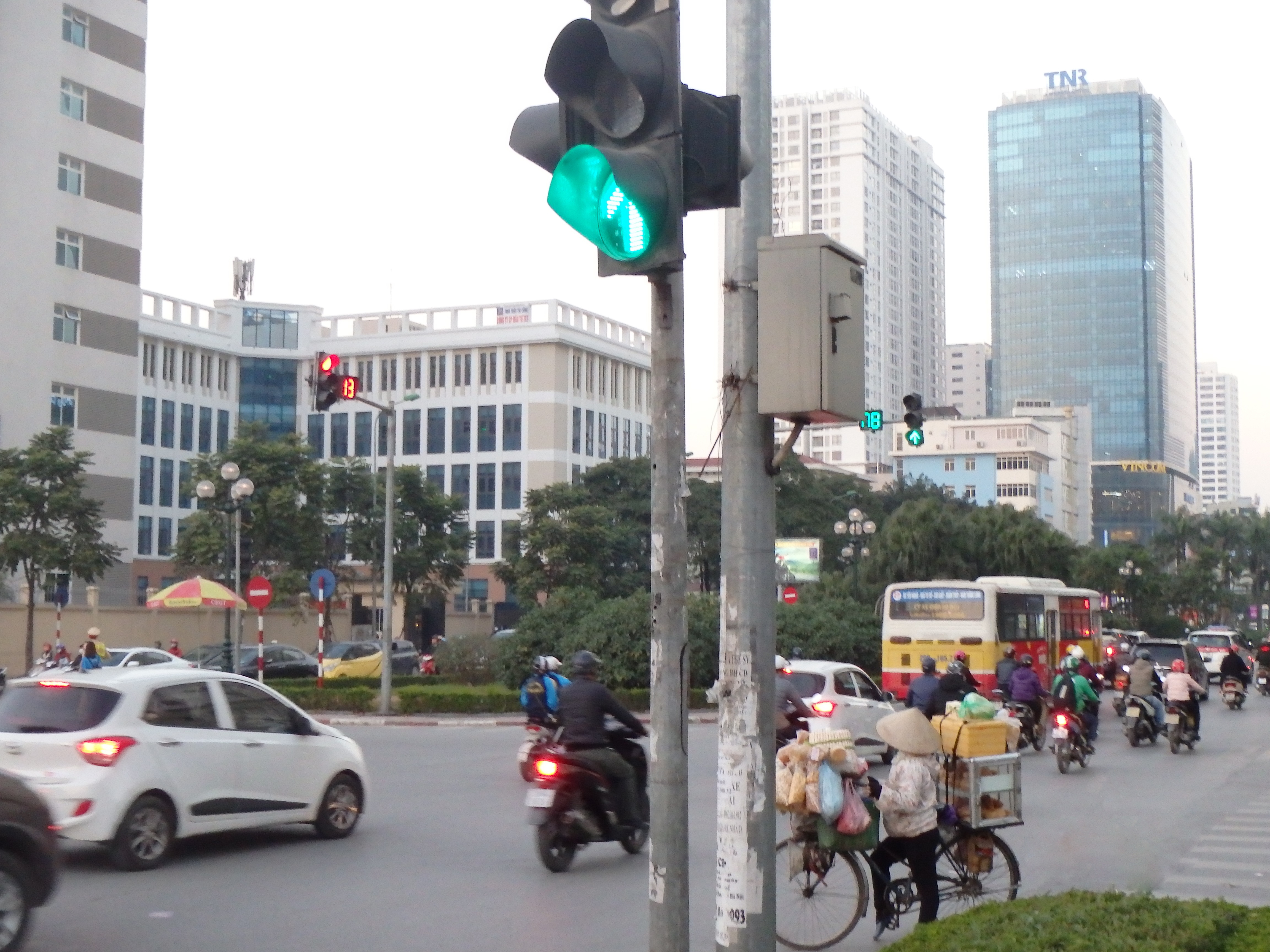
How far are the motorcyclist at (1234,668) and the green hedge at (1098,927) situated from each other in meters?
30.8

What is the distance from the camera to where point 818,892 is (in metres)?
7.98

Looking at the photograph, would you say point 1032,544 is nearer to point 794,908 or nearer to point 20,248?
point 20,248

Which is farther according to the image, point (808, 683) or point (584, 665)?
point (808, 683)

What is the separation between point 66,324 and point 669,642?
179 ft

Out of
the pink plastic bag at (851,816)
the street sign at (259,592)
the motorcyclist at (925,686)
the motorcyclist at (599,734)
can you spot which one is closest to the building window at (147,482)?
the street sign at (259,592)

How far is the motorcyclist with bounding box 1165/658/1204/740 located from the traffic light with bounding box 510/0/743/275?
20.2 m

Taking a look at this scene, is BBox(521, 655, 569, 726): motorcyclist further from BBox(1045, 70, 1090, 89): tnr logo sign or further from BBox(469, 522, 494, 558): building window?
BBox(1045, 70, 1090, 89): tnr logo sign

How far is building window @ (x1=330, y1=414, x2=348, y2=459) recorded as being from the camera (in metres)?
89.8

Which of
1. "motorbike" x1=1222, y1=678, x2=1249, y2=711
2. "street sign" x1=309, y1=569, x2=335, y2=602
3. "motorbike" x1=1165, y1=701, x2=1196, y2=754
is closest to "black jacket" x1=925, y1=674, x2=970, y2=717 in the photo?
"motorbike" x1=1165, y1=701, x2=1196, y2=754

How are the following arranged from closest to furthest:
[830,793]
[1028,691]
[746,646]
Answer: [746,646] → [830,793] → [1028,691]

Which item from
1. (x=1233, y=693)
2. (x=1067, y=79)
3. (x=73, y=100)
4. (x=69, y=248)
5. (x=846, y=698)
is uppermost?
(x=1067, y=79)

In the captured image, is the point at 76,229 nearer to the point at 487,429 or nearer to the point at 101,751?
the point at 487,429

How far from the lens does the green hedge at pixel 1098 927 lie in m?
5.02

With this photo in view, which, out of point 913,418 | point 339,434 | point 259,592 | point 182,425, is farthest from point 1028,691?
point 339,434
